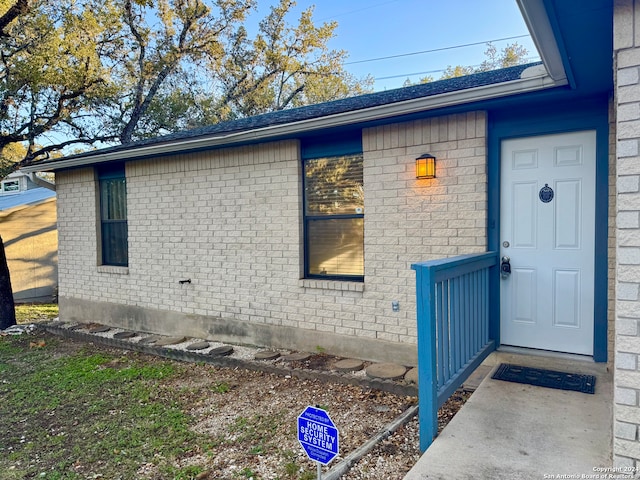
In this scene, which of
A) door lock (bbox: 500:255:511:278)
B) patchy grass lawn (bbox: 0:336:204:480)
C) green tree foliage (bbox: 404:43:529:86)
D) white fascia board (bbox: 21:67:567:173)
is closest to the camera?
patchy grass lawn (bbox: 0:336:204:480)

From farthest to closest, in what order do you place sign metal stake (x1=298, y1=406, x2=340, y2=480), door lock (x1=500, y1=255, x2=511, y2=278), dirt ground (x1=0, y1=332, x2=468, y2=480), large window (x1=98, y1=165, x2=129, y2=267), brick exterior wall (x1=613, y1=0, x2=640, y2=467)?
large window (x1=98, y1=165, x2=129, y2=267), door lock (x1=500, y1=255, x2=511, y2=278), dirt ground (x1=0, y1=332, x2=468, y2=480), sign metal stake (x1=298, y1=406, x2=340, y2=480), brick exterior wall (x1=613, y1=0, x2=640, y2=467)

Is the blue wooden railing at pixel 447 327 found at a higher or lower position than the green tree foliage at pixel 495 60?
lower

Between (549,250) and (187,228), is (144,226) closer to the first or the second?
(187,228)

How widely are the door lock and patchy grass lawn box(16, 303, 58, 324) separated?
28.3ft

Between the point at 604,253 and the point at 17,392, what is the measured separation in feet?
20.0

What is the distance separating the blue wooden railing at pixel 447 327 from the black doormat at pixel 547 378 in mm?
245

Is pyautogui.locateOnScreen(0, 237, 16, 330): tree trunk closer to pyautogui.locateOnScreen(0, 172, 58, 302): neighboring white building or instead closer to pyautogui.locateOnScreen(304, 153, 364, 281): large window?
pyautogui.locateOnScreen(0, 172, 58, 302): neighboring white building

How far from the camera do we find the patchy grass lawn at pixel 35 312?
9043 millimetres

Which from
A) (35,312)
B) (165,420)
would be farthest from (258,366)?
(35,312)

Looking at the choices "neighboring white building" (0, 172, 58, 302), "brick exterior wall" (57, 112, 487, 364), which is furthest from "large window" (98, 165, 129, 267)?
"neighboring white building" (0, 172, 58, 302)

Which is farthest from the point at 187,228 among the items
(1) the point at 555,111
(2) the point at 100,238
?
(1) the point at 555,111

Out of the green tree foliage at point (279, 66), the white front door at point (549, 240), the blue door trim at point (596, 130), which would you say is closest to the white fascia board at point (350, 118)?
the blue door trim at point (596, 130)

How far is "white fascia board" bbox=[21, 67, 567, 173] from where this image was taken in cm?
370

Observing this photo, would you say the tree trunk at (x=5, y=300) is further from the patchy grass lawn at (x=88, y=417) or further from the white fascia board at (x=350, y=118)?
the white fascia board at (x=350, y=118)
